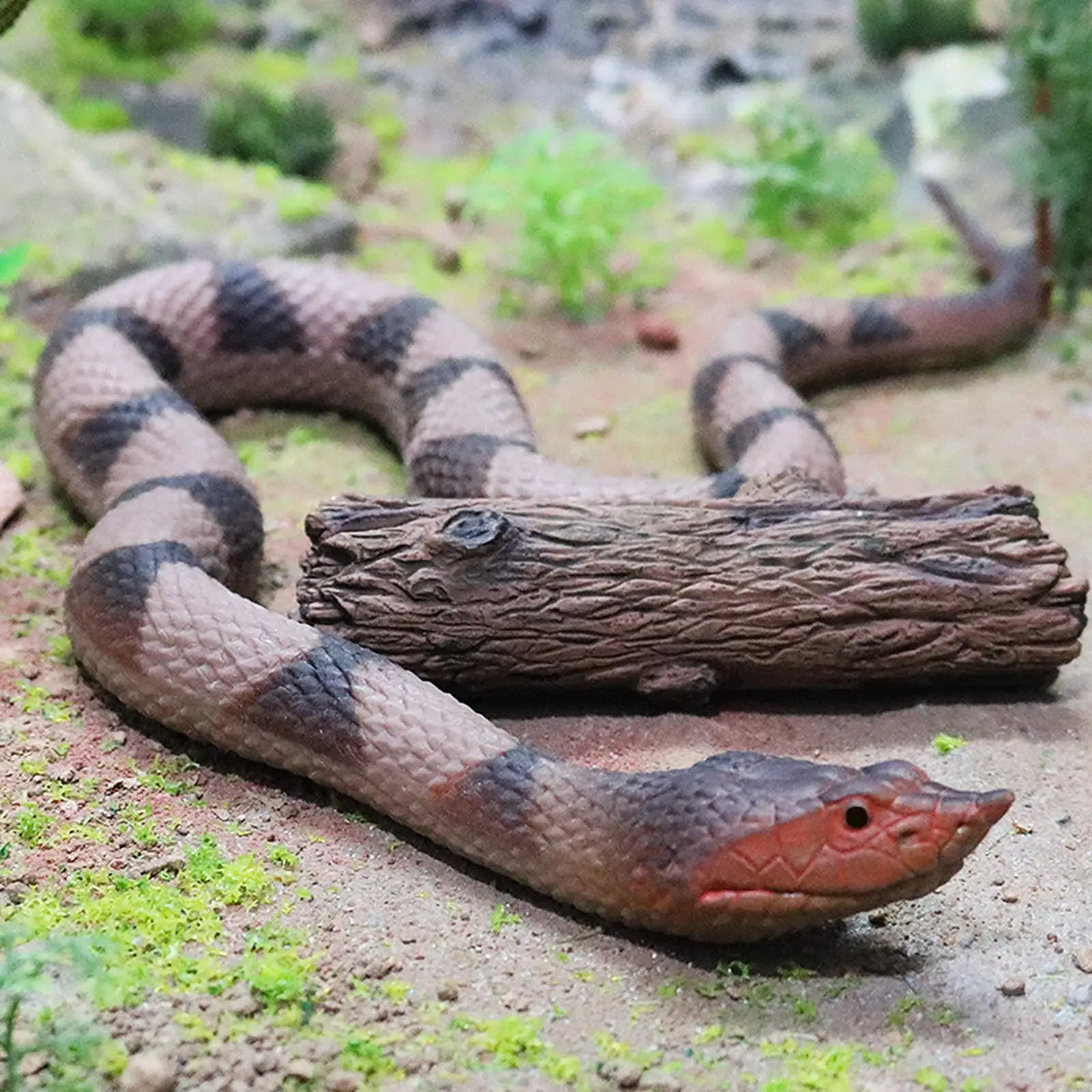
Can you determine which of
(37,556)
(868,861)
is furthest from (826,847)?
(37,556)

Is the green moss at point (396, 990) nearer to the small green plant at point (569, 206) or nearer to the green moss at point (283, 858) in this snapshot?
the green moss at point (283, 858)

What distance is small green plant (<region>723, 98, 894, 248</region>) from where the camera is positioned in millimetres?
8164

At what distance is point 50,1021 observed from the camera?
2791 mm

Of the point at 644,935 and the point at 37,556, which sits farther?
the point at 37,556

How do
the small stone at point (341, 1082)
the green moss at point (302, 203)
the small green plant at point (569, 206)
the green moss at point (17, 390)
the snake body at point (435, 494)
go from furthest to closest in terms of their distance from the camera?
the green moss at point (302, 203) < the small green plant at point (569, 206) < the green moss at point (17, 390) < the snake body at point (435, 494) < the small stone at point (341, 1082)

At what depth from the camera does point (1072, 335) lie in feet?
24.0

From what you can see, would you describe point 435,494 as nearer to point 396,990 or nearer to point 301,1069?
point 396,990

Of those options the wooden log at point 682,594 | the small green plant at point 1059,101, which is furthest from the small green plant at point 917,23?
the wooden log at point 682,594

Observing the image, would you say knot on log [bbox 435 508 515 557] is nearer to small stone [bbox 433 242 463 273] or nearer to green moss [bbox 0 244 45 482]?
green moss [bbox 0 244 45 482]

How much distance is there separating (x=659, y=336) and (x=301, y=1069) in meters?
5.10

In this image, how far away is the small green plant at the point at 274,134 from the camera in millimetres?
8461

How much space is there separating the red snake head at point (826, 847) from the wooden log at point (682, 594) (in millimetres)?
1103

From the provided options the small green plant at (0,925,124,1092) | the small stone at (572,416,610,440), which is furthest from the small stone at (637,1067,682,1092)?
the small stone at (572,416,610,440)

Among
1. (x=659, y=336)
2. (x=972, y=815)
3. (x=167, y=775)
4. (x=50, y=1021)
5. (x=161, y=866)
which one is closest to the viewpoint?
(x=50, y=1021)
